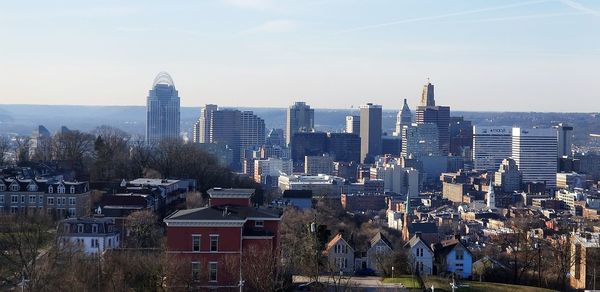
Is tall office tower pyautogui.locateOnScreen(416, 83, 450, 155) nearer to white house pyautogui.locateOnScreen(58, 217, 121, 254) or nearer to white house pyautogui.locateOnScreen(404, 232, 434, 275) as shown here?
white house pyautogui.locateOnScreen(404, 232, 434, 275)

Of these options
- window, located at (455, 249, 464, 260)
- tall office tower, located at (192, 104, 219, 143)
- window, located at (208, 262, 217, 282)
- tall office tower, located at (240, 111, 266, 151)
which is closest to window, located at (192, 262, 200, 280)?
window, located at (208, 262, 217, 282)

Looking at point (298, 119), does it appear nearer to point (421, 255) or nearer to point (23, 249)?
point (421, 255)

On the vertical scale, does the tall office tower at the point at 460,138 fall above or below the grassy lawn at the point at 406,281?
above

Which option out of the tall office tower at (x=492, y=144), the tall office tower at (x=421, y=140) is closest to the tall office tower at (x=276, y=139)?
the tall office tower at (x=421, y=140)

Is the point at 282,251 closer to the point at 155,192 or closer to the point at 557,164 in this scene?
the point at 155,192

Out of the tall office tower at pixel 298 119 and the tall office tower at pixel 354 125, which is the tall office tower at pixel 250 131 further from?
the tall office tower at pixel 354 125
